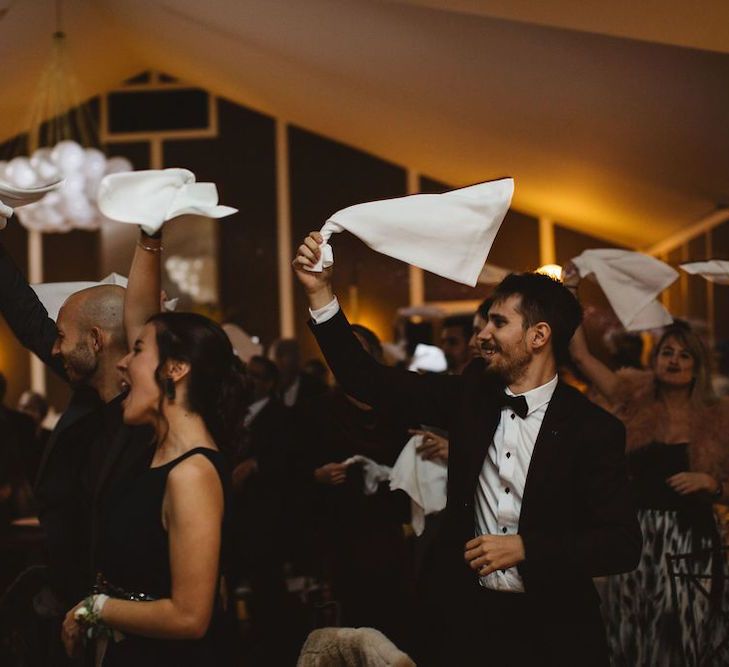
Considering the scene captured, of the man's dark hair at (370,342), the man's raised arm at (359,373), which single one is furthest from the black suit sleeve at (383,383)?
the man's dark hair at (370,342)

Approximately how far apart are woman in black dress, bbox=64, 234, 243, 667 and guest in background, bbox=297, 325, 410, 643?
5.59 feet

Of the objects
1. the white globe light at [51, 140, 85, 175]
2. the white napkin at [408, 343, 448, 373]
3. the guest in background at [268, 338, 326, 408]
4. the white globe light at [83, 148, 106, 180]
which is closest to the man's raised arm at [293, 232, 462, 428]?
the guest in background at [268, 338, 326, 408]

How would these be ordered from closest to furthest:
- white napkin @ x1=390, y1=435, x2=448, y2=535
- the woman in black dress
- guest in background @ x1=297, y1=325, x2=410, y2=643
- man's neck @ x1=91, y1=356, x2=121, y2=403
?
the woman in black dress
man's neck @ x1=91, y1=356, x2=121, y2=403
white napkin @ x1=390, y1=435, x2=448, y2=535
guest in background @ x1=297, y1=325, x2=410, y2=643

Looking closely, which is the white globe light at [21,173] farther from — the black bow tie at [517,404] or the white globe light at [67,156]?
the black bow tie at [517,404]

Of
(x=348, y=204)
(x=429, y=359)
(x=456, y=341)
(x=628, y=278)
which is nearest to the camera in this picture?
(x=628, y=278)

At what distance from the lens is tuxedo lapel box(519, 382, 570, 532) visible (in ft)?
6.95

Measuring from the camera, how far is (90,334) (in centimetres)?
234

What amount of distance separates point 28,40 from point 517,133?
4382 millimetres

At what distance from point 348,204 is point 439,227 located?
9.51 m

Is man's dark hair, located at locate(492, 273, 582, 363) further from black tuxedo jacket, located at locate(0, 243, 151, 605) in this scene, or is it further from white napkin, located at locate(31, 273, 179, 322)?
white napkin, located at locate(31, 273, 179, 322)

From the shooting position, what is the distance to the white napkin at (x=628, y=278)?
11.5ft

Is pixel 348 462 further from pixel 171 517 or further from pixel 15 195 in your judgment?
pixel 171 517

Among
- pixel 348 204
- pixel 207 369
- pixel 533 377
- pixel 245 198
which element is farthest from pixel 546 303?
pixel 245 198

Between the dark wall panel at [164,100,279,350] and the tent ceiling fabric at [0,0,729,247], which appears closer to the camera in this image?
the tent ceiling fabric at [0,0,729,247]
